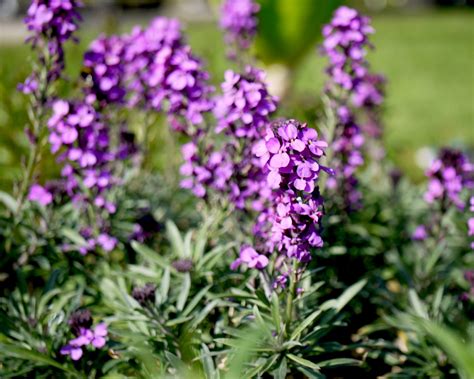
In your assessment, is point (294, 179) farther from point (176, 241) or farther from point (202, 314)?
point (176, 241)

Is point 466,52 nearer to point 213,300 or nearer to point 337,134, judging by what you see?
point 337,134

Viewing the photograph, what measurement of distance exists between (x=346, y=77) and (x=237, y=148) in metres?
0.69

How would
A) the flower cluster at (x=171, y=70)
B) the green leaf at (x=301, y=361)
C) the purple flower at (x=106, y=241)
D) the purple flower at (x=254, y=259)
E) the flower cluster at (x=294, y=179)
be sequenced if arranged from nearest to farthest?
the flower cluster at (x=294, y=179) → the green leaf at (x=301, y=361) → the purple flower at (x=254, y=259) → the flower cluster at (x=171, y=70) → the purple flower at (x=106, y=241)

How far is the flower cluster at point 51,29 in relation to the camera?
279 centimetres

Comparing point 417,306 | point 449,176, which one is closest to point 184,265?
point 417,306

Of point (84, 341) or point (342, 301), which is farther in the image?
point (342, 301)

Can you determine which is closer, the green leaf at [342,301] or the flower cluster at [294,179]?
the flower cluster at [294,179]

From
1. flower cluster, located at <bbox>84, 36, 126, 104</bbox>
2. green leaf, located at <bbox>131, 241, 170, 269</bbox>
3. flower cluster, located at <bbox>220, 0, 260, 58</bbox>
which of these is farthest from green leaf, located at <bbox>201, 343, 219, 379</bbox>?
Result: flower cluster, located at <bbox>220, 0, 260, 58</bbox>

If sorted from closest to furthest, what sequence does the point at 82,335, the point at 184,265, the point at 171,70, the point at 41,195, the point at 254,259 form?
the point at 254,259
the point at 82,335
the point at 184,265
the point at 171,70
the point at 41,195

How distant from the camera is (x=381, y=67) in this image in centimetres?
1314

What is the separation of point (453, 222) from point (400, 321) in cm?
105

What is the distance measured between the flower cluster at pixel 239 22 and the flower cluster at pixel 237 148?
1.55m

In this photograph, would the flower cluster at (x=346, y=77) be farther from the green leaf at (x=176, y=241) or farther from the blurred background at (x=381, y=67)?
the green leaf at (x=176, y=241)

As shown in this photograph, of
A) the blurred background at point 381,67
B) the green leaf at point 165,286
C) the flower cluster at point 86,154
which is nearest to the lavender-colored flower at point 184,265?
the green leaf at point 165,286
